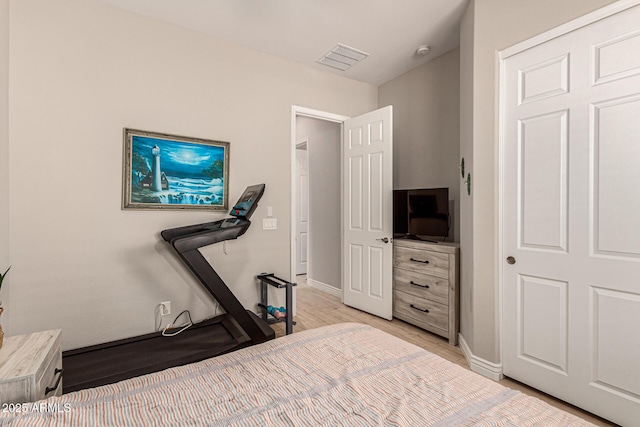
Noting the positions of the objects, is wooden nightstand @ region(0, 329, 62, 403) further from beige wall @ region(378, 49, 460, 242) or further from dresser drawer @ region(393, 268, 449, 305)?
beige wall @ region(378, 49, 460, 242)

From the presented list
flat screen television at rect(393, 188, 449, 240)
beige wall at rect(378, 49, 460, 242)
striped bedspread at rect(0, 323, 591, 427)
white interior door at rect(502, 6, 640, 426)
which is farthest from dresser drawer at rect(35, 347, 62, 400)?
beige wall at rect(378, 49, 460, 242)

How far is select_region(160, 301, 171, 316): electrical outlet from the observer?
2791 millimetres

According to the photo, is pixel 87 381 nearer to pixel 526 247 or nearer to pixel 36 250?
pixel 36 250

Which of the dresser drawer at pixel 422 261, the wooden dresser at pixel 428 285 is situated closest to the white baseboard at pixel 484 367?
the wooden dresser at pixel 428 285

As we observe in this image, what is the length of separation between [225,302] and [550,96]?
269cm

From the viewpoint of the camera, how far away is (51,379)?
5.34 feet

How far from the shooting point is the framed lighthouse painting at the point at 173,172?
8.72 ft

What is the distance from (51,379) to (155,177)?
1.63 metres

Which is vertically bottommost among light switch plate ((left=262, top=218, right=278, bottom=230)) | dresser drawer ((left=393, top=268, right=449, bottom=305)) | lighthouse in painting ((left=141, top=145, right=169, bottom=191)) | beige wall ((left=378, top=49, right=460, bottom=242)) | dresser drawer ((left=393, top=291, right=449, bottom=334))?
dresser drawer ((left=393, top=291, right=449, bottom=334))

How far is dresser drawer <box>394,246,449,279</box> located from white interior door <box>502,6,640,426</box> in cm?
74

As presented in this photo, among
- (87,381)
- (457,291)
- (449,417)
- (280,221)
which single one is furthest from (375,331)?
(280,221)

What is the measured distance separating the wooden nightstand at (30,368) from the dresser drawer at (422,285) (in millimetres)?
2902

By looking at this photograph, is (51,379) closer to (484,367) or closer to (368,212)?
(484,367)

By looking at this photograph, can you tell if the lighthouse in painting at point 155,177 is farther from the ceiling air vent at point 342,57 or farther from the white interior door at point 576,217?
the white interior door at point 576,217
